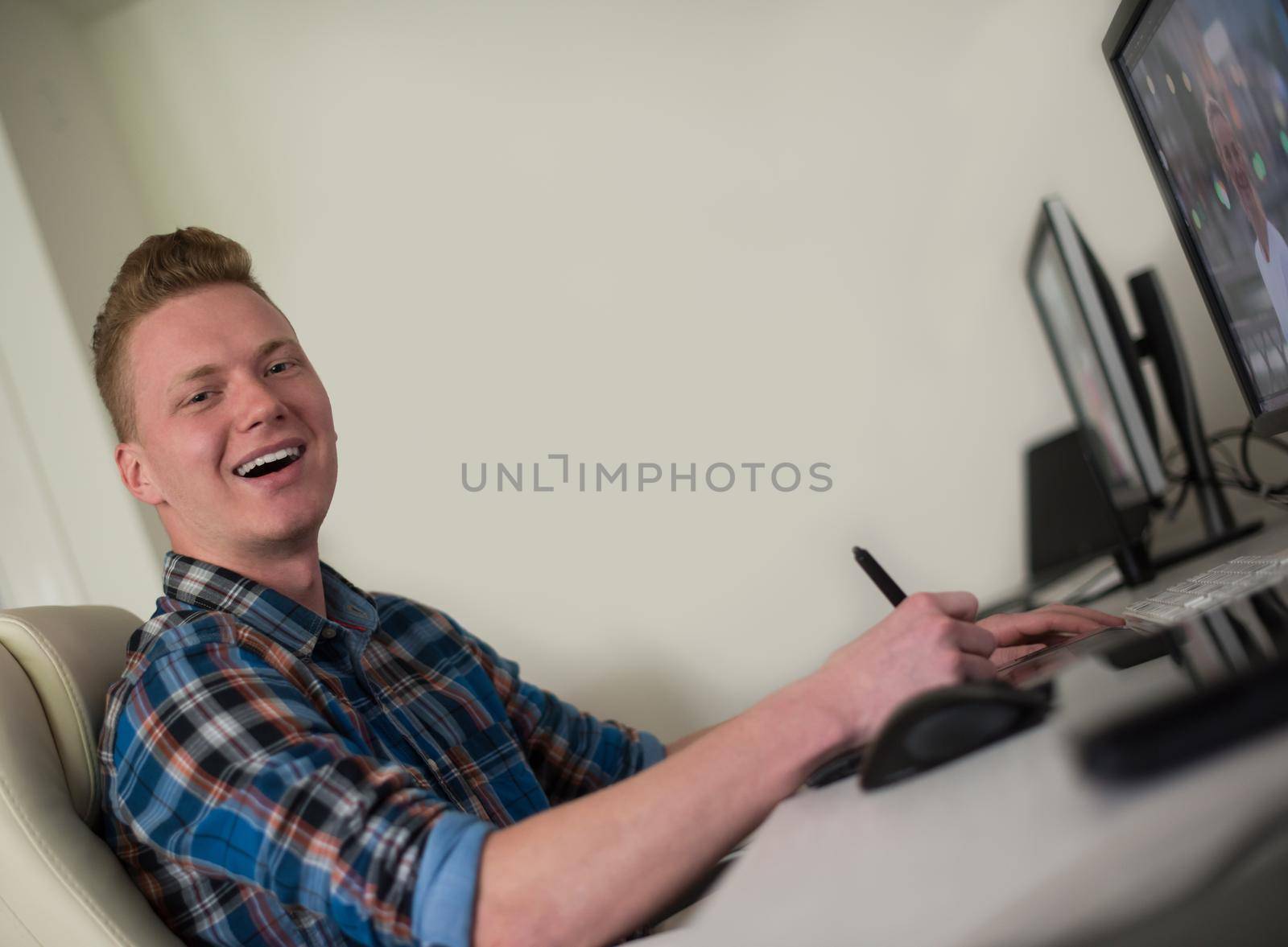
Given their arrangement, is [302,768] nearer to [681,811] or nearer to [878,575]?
[681,811]

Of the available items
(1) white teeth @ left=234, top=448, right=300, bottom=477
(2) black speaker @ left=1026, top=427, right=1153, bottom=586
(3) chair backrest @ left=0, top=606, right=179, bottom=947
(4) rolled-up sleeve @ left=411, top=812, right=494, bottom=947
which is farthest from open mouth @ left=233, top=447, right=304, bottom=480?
(2) black speaker @ left=1026, top=427, right=1153, bottom=586

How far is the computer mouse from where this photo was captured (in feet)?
1.85

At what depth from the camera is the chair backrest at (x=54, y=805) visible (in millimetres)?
793

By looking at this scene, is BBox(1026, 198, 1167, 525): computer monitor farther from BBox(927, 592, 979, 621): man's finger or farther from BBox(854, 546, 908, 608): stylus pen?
BBox(927, 592, 979, 621): man's finger

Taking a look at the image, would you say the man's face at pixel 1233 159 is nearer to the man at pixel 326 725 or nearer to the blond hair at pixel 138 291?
the man at pixel 326 725

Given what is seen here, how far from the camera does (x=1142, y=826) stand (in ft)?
1.40

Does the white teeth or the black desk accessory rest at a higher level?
the white teeth

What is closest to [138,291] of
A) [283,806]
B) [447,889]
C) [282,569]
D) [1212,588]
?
[282,569]

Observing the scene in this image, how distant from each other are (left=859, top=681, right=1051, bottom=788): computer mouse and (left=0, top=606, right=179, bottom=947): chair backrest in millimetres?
642

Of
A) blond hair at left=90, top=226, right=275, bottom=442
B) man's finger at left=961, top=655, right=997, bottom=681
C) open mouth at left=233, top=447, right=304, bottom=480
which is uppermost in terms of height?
blond hair at left=90, top=226, right=275, bottom=442

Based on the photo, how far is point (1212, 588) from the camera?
891mm

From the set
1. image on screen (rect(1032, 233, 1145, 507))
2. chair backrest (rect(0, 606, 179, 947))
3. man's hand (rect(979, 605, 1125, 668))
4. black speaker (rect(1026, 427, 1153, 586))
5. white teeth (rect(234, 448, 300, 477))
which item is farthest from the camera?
black speaker (rect(1026, 427, 1153, 586))

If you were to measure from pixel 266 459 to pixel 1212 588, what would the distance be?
97cm

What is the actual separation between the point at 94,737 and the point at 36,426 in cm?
95
